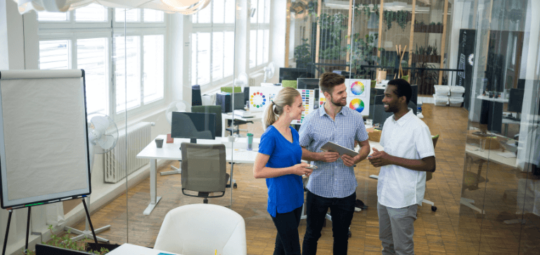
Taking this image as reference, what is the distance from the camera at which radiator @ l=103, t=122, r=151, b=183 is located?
459cm

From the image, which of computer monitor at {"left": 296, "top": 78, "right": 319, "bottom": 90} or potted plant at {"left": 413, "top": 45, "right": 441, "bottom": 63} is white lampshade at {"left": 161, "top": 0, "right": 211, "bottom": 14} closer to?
computer monitor at {"left": 296, "top": 78, "right": 319, "bottom": 90}

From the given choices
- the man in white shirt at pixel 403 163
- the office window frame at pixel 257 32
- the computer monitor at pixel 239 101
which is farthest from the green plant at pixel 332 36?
the man in white shirt at pixel 403 163

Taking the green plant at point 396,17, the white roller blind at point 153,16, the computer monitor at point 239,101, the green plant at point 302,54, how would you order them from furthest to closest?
the green plant at point 396,17, the green plant at point 302,54, the computer monitor at point 239,101, the white roller blind at point 153,16

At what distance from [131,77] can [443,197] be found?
4.42 m

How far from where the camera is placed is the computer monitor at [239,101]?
15.6 feet

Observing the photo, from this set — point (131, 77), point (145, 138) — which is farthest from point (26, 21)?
point (145, 138)

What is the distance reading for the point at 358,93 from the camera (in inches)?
217

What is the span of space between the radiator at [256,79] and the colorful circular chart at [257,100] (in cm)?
23

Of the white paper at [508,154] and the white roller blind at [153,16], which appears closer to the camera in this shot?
the white paper at [508,154]

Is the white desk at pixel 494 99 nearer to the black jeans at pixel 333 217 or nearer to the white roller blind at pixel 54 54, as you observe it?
the black jeans at pixel 333 217

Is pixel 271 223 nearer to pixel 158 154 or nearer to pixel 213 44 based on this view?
pixel 158 154

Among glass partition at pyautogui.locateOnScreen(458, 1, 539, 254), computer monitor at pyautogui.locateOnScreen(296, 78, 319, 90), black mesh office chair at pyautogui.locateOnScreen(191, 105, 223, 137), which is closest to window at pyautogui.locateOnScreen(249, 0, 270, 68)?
computer monitor at pyautogui.locateOnScreen(296, 78, 319, 90)

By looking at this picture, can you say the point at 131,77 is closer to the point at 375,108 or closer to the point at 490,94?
the point at 375,108

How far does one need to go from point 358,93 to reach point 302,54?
84 centimetres
